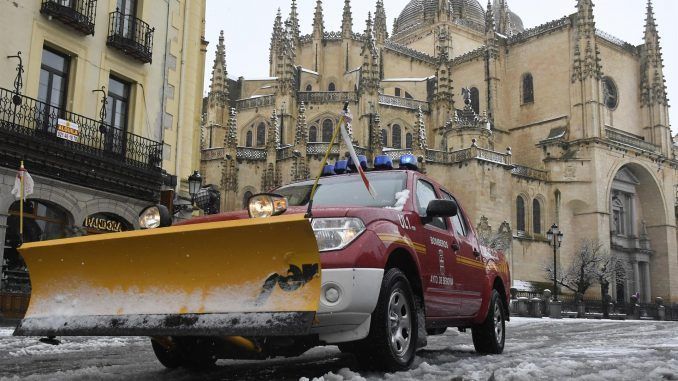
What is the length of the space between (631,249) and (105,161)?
45.3 metres

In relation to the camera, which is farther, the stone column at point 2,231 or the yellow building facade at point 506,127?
the yellow building facade at point 506,127

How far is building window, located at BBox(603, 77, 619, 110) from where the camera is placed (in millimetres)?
51156

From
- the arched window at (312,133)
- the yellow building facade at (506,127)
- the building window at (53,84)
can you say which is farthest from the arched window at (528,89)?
the building window at (53,84)

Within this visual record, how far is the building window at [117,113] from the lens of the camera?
15.1 m

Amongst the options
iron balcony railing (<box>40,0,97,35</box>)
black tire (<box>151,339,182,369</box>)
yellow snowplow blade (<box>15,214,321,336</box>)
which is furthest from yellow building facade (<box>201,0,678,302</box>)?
yellow snowplow blade (<box>15,214,321,336</box>)

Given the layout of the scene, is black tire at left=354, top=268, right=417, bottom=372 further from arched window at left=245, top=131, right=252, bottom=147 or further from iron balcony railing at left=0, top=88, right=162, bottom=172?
arched window at left=245, top=131, right=252, bottom=147

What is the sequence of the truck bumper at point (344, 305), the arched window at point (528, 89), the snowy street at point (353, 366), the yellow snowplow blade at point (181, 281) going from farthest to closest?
the arched window at point (528, 89)
the snowy street at point (353, 366)
the truck bumper at point (344, 305)
the yellow snowplow blade at point (181, 281)

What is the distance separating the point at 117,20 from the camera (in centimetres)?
1580

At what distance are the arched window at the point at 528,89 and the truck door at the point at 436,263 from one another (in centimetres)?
4774

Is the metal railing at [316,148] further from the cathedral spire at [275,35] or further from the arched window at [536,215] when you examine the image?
the cathedral spire at [275,35]

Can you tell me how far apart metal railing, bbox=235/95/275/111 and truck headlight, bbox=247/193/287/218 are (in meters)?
42.7

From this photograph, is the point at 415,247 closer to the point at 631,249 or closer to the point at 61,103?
the point at 61,103

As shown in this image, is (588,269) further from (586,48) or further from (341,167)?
(341,167)

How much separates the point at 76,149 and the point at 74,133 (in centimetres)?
34
